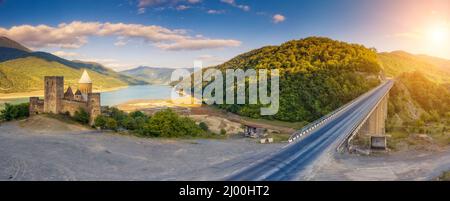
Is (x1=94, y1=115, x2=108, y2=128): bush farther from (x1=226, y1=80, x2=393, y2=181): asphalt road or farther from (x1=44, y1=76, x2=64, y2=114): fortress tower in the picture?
(x1=226, y1=80, x2=393, y2=181): asphalt road

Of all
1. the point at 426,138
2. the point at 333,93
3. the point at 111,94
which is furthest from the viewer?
the point at 111,94

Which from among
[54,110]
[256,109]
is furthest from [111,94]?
[54,110]

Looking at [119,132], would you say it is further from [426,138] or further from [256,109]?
[256,109]

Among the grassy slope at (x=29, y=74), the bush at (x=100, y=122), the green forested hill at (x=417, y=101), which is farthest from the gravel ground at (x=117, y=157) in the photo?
the grassy slope at (x=29, y=74)

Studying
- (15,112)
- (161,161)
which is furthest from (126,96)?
(161,161)

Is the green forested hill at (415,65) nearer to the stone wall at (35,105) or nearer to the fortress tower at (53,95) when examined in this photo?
the fortress tower at (53,95)

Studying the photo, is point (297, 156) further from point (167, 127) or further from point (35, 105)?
point (35, 105)

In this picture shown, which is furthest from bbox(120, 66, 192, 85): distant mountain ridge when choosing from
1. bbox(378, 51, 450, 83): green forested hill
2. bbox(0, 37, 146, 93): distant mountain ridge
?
bbox(378, 51, 450, 83): green forested hill
